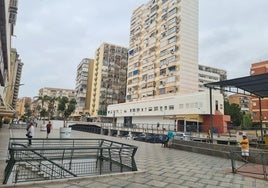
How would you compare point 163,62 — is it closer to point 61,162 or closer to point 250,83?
point 250,83

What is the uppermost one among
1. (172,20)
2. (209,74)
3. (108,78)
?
(172,20)

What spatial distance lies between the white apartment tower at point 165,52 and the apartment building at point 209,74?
2613cm

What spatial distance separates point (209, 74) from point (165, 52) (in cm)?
3462

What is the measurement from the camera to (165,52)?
2201 inches

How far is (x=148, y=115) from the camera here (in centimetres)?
5253

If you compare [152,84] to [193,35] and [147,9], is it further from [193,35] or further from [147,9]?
[147,9]

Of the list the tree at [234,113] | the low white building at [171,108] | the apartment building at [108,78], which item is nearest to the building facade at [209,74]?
the tree at [234,113]

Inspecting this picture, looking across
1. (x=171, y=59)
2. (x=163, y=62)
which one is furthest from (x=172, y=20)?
(x=163, y=62)

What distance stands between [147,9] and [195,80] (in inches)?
1190

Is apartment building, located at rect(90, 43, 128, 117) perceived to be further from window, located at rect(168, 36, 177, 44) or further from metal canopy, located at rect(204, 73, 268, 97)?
metal canopy, located at rect(204, 73, 268, 97)

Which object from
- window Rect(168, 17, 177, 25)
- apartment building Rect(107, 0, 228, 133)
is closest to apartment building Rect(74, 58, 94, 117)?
apartment building Rect(107, 0, 228, 133)

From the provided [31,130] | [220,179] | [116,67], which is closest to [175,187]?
[220,179]

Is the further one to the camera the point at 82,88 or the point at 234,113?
the point at 82,88

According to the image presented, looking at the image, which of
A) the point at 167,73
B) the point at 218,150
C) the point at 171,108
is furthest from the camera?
the point at 167,73
